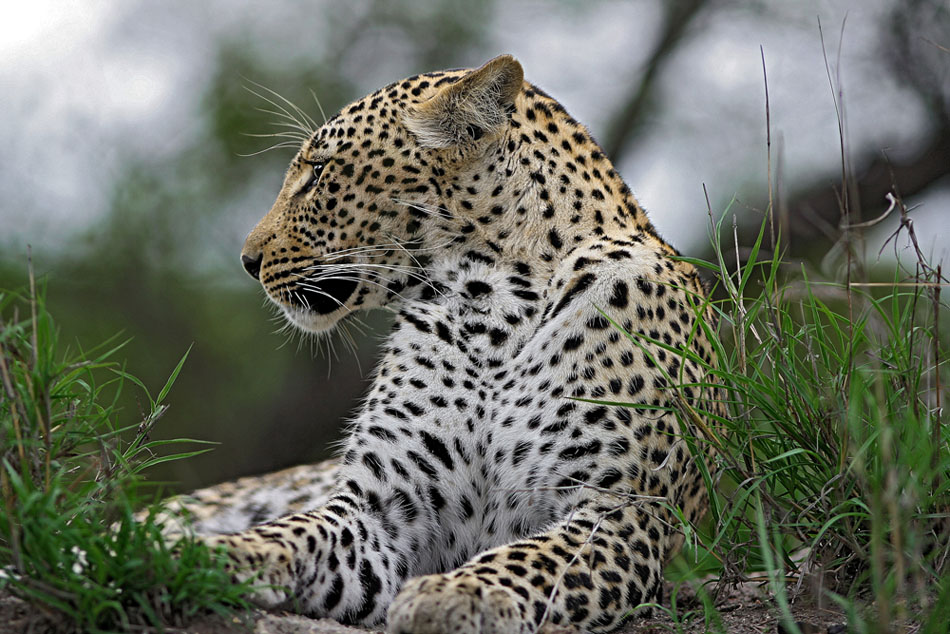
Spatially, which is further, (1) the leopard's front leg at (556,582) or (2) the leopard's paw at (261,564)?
(2) the leopard's paw at (261,564)

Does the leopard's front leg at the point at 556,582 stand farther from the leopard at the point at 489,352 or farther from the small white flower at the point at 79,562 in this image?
the small white flower at the point at 79,562

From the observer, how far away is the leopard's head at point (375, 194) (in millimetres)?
4887

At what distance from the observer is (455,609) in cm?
320

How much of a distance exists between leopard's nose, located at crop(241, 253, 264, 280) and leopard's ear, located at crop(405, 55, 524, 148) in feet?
3.79

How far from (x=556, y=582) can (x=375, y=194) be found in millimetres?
2241

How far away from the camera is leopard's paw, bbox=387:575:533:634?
318cm

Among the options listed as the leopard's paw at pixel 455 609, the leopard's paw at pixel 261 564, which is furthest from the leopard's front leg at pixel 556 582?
the leopard's paw at pixel 261 564

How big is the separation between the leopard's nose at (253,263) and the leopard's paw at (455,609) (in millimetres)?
2499

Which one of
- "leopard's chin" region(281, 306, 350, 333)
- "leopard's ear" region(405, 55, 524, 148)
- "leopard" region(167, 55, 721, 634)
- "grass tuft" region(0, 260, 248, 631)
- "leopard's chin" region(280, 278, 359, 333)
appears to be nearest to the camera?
"grass tuft" region(0, 260, 248, 631)

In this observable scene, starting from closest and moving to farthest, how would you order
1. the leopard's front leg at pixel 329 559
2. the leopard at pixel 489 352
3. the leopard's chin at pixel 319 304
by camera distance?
1. the leopard's front leg at pixel 329 559
2. the leopard at pixel 489 352
3. the leopard's chin at pixel 319 304

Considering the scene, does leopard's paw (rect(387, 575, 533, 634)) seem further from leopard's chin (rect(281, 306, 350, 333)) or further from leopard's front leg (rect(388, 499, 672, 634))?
leopard's chin (rect(281, 306, 350, 333))

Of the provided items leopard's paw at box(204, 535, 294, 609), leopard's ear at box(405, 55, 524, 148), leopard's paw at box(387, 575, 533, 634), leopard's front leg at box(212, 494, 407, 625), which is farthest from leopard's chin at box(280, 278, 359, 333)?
leopard's paw at box(387, 575, 533, 634)

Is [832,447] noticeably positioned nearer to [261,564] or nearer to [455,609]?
[455,609]

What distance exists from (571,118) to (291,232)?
1.59 m
